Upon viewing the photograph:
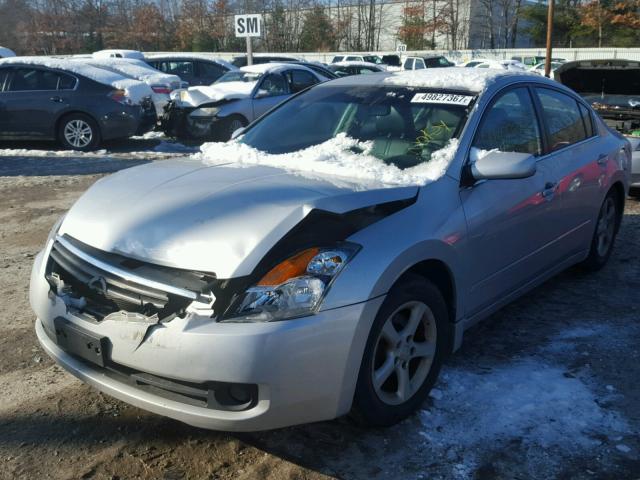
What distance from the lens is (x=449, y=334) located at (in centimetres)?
335

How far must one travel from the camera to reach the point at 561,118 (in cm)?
466

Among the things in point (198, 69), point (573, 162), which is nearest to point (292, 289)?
point (573, 162)

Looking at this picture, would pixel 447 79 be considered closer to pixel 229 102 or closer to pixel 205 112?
pixel 229 102

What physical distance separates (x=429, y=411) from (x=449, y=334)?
402mm

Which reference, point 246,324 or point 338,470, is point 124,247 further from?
point 338,470

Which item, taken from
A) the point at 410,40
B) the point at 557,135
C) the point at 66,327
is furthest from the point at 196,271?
the point at 410,40

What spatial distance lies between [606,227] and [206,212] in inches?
148

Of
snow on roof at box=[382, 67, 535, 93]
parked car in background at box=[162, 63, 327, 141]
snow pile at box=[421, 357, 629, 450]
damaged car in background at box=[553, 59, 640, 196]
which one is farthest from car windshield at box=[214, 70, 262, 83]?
snow pile at box=[421, 357, 629, 450]

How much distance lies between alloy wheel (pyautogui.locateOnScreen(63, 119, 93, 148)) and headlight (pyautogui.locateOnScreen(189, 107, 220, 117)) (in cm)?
186

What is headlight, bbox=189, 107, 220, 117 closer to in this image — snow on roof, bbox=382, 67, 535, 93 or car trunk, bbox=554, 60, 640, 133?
car trunk, bbox=554, 60, 640, 133

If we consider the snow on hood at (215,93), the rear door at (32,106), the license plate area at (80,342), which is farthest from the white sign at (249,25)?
the license plate area at (80,342)

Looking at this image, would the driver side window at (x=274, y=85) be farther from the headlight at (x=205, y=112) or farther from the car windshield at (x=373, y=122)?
the car windshield at (x=373, y=122)

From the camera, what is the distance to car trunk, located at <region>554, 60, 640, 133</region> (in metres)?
7.80

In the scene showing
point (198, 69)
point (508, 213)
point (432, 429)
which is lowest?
point (432, 429)
